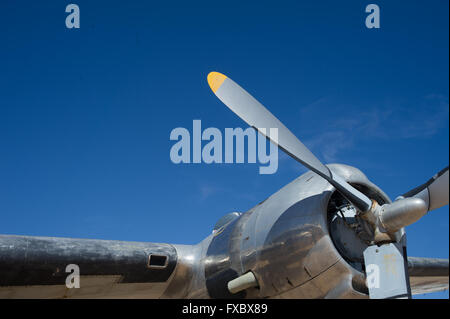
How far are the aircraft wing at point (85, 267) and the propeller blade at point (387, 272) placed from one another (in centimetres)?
351

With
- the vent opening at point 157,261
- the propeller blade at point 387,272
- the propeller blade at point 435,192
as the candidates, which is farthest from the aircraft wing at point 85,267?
the propeller blade at point 435,192

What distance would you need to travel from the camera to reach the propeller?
5.57 meters

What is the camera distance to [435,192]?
19.0ft

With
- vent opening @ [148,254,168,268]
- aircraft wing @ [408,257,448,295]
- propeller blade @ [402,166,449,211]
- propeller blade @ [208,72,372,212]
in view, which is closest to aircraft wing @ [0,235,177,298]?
vent opening @ [148,254,168,268]

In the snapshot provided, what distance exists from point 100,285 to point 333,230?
13.4ft

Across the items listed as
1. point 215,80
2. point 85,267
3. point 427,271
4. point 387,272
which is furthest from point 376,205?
point 427,271

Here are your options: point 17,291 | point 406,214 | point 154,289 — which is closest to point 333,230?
point 406,214

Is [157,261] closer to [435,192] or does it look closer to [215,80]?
[215,80]

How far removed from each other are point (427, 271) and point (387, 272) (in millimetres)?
5187

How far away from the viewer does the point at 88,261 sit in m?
7.19

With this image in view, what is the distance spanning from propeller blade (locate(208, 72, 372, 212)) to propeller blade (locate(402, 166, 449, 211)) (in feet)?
2.30
